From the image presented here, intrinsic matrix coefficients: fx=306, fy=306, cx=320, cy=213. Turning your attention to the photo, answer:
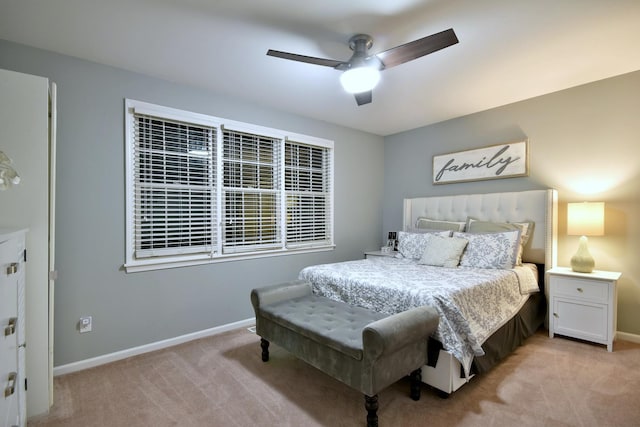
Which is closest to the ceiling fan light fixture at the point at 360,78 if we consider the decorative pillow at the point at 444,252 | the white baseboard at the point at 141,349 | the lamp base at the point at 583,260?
the decorative pillow at the point at 444,252

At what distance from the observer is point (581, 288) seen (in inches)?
111

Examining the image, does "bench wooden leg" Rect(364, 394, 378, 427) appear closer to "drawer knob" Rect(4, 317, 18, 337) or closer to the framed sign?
"drawer knob" Rect(4, 317, 18, 337)

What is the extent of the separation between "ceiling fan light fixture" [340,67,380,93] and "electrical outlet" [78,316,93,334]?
9.08 ft

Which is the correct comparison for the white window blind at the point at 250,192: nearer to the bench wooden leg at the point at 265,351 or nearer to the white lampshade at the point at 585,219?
the bench wooden leg at the point at 265,351

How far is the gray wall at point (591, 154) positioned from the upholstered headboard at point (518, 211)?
0.19 m

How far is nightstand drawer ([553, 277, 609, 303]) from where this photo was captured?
2.71 meters

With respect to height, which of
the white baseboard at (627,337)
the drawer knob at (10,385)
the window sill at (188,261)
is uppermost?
Result: the window sill at (188,261)

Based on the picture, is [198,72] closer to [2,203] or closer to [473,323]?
[2,203]

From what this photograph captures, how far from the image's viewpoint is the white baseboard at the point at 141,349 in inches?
95.1

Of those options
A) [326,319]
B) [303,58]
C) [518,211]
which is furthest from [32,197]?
[518,211]

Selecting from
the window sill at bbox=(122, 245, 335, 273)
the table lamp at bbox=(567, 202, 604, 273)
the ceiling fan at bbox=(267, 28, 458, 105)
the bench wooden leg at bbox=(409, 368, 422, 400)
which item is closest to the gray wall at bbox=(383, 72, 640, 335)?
the table lamp at bbox=(567, 202, 604, 273)

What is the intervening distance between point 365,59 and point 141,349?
304 centimetres

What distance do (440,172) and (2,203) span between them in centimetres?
435

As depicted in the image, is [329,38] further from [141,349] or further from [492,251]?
[141,349]
